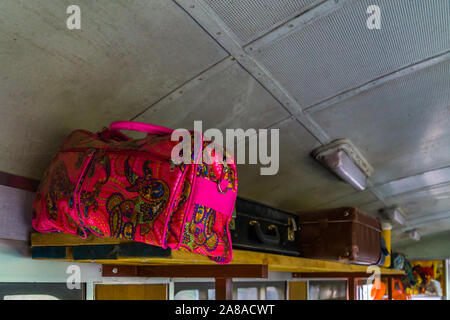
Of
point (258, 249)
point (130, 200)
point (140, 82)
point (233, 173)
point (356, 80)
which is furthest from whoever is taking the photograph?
point (258, 249)

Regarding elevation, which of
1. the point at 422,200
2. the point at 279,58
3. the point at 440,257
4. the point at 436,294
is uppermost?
the point at 279,58

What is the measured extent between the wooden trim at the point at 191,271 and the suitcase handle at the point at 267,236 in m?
0.29

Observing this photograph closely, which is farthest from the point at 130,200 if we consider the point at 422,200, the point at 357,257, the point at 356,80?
the point at 422,200

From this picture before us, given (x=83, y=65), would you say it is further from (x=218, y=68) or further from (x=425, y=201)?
(x=425, y=201)

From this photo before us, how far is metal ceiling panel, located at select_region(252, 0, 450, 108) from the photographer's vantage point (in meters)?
1.67

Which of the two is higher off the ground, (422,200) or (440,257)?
(422,200)

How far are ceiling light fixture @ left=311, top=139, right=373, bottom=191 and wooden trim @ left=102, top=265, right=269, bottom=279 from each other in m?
1.06

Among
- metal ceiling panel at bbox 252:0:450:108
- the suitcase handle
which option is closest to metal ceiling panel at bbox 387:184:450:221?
the suitcase handle

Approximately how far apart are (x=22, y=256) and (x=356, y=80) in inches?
66.3

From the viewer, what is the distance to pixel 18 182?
178cm

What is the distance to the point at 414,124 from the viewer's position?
2.65 m

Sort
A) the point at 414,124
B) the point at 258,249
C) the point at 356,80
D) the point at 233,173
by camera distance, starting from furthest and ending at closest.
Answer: the point at 414,124 < the point at 258,249 < the point at 356,80 < the point at 233,173

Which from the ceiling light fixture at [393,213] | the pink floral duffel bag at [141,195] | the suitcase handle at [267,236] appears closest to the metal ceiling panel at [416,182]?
the ceiling light fixture at [393,213]

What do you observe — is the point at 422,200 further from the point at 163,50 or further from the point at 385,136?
the point at 163,50
